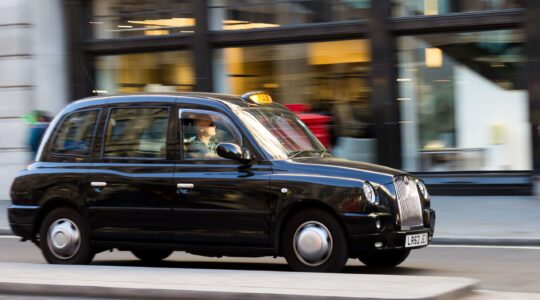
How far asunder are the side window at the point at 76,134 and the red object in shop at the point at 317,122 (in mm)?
7837

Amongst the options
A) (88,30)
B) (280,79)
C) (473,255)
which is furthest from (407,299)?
(88,30)

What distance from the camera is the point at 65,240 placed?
1010 cm

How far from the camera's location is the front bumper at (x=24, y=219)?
10.3m

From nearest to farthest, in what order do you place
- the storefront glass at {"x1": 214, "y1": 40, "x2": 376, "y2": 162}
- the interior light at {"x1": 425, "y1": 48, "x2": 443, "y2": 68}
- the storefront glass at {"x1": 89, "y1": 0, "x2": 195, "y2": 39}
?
the interior light at {"x1": 425, "y1": 48, "x2": 443, "y2": 68}, the storefront glass at {"x1": 214, "y1": 40, "x2": 376, "y2": 162}, the storefront glass at {"x1": 89, "y1": 0, "x2": 195, "y2": 39}

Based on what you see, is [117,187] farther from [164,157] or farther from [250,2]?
[250,2]

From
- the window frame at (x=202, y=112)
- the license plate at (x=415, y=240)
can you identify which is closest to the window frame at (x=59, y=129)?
the window frame at (x=202, y=112)

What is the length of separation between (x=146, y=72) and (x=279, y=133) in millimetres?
11451

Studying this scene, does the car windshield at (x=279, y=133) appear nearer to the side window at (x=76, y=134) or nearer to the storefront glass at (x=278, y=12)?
the side window at (x=76, y=134)

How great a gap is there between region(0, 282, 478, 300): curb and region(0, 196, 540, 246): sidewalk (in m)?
4.79

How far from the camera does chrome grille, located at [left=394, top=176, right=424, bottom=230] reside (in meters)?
9.05

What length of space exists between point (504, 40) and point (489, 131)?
5.17 ft

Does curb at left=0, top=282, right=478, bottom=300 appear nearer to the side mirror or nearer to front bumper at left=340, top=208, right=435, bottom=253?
front bumper at left=340, top=208, right=435, bottom=253

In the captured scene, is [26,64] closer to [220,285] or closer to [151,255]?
[151,255]

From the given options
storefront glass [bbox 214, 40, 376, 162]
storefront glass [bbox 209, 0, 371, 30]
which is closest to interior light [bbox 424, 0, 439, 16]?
storefront glass [bbox 209, 0, 371, 30]
